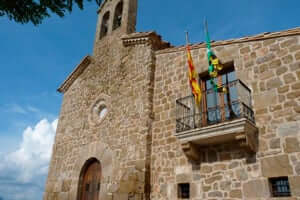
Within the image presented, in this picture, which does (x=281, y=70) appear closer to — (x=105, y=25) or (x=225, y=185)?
(x=225, y=185)

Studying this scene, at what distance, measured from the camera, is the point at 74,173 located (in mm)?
9406

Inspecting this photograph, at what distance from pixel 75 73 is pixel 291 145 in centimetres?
931

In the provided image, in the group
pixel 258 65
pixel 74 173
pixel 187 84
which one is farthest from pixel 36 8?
pixel 74 173

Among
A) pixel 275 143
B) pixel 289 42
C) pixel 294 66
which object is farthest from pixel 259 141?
pixel 289 42

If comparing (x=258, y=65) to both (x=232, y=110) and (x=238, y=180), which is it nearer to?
(x=232, y=110)

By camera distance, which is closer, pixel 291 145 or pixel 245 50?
pixel 291 145

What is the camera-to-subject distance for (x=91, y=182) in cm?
882

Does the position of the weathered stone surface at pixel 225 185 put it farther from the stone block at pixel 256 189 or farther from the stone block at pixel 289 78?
the stone block at pixel 289 78

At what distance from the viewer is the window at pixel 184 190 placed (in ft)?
21.0

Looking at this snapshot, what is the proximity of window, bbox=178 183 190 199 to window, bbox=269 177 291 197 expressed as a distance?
76.5 inches

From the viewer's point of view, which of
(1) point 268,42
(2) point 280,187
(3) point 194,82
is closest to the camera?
(2) point 280,187

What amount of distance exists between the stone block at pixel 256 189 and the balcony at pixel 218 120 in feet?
2.12

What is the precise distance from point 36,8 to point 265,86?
195 inches

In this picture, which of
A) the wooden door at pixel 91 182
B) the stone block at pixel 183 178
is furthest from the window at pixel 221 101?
the wooden door at pixel 91 182
